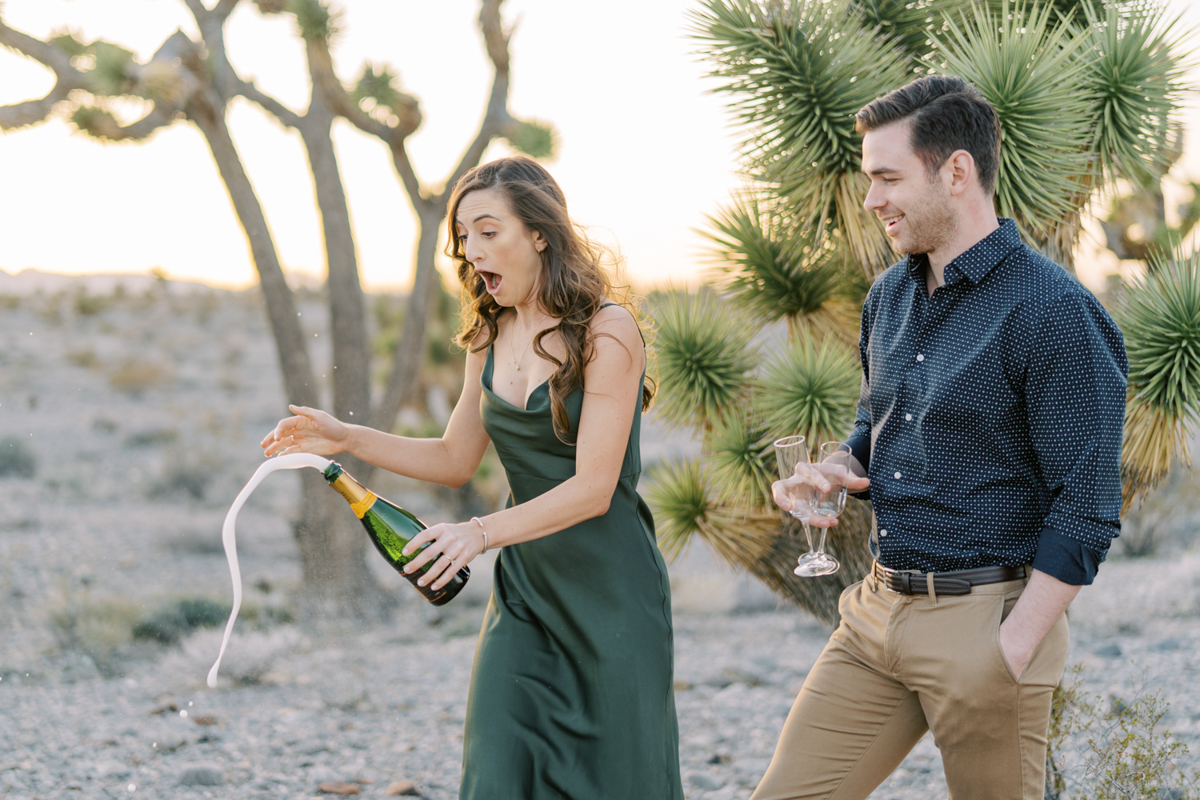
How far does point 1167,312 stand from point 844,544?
1.59 metres

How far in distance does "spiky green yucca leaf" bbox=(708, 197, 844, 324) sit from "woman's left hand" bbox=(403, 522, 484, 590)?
2.95m

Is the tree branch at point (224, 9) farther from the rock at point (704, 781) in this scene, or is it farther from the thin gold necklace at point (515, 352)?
the rock at point (704, 781)

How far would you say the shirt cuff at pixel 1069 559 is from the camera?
1.66 metres

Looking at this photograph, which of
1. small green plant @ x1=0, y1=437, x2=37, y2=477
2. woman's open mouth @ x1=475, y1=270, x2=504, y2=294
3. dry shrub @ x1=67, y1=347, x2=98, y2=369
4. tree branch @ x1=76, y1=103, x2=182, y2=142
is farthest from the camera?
dry shrub @ x1=67, y1=347, x2=98, y2=369

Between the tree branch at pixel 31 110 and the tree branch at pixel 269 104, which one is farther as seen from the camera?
the tree branch at pixel 269 104

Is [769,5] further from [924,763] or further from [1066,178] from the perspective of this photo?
[924,763]

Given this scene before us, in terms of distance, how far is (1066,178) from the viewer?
153 inches

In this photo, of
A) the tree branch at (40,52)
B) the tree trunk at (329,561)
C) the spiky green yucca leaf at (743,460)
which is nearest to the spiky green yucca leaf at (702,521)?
the spiky green yucca leaf at (743,460)

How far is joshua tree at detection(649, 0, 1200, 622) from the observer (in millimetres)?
3641

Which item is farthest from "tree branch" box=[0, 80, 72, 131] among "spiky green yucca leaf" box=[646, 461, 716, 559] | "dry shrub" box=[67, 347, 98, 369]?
"dry shrub" box=[67, 347, 98, 369]

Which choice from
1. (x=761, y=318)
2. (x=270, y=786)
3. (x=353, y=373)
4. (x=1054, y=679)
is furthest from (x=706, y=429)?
(x=353, y=373)

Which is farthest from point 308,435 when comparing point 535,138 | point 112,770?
point 535,138

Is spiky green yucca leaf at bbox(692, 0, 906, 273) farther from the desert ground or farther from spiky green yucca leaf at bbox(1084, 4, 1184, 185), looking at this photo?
the desert ground

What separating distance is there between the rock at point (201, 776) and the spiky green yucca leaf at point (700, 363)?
258cm
